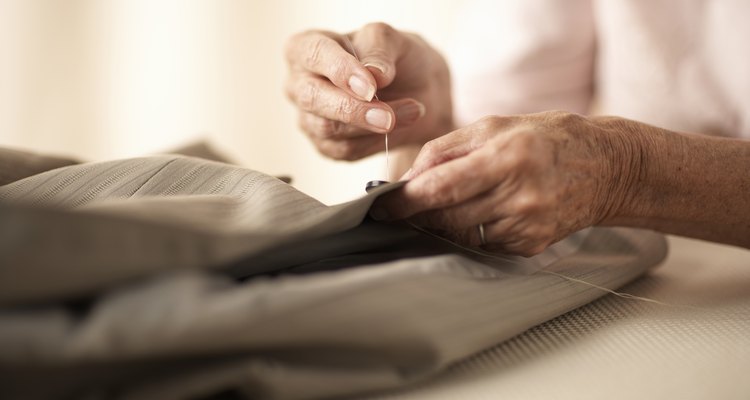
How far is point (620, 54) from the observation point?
1034 mm

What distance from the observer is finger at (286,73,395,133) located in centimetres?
70

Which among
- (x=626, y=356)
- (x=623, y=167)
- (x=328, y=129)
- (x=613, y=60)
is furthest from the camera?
(x=613, y=60)

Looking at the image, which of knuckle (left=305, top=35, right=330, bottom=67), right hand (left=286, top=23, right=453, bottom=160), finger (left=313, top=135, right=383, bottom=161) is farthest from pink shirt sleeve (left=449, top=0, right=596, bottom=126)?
knuckle (left=305, top=35, right=330, bottom=67)

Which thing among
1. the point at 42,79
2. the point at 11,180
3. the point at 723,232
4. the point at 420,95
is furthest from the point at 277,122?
the point at 723,232

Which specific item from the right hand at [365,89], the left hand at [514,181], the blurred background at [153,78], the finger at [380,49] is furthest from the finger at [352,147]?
the blurred background at [153,78]

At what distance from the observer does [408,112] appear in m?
0.82

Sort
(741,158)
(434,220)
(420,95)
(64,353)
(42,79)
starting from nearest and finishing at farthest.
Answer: (64,353), (434,220), (741,158), (420,95), (42,79)

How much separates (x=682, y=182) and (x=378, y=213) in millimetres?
319

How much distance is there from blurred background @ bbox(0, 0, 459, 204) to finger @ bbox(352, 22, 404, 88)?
3.24 ft

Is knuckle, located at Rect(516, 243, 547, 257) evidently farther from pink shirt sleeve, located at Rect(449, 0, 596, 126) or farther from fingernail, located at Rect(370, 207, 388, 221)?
pink shirt sleeve, located at Rect(449, 0, 596, 126)

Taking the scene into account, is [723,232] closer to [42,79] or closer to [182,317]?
[182,317]

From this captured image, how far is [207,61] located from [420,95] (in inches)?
49.7

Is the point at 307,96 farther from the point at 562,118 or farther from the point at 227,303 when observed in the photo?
the point at 227,303

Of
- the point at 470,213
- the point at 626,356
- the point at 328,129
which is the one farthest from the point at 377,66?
the point at 626,356
